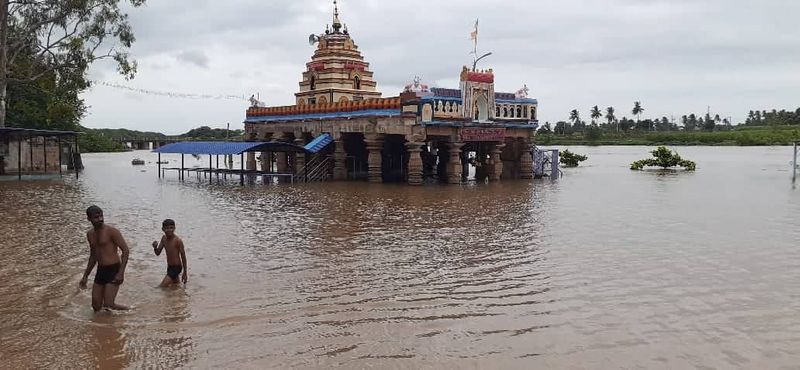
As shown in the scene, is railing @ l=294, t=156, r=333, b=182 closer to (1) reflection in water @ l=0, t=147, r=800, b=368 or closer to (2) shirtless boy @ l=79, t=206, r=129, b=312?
(1) reflection in water @ l=0, t=147, r=800, b=368

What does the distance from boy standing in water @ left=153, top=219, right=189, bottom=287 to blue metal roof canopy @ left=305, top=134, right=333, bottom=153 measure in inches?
854

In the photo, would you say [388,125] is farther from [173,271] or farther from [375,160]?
[173,271]

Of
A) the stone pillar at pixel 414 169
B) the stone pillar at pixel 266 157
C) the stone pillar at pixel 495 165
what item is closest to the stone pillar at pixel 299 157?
the stone pillar at pixel 266 157

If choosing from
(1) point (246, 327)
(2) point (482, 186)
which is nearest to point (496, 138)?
(2) point (482, 186)

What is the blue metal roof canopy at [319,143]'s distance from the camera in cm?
3134

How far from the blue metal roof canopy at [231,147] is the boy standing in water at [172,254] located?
20.8 metres

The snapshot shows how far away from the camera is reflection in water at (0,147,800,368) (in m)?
7.07

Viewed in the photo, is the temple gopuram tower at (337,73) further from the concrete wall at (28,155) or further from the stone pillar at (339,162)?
the concrete wall at (28,155)

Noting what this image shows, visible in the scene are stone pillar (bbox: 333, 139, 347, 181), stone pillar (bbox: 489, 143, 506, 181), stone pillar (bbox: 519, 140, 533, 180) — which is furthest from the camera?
stone pillar (bbox: 519, 140, 533, 180)

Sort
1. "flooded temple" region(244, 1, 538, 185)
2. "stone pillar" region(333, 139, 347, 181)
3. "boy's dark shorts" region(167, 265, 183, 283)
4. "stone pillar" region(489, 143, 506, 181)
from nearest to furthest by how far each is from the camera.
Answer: "boy's dark shorts" region(167, 265, 183, 283) → "flooded temple" region(244, 1, 538, 185) → "stone pillar" region(333, 139, 347, 181) → "stone pillar" region(489, 143, 506, 181)

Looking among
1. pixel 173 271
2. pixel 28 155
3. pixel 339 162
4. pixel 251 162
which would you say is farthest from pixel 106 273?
pixel 251 162

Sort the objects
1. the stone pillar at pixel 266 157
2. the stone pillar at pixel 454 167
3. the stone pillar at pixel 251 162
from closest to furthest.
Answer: the stone pillar at pixel 454 167 < the stone pillar at pixel 266 157 < the stone pillar at pixel 251 162

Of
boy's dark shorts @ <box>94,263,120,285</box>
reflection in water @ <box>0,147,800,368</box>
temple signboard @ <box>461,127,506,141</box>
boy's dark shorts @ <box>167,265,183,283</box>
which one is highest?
temple signboard @ <box>461,127,506,141</box>

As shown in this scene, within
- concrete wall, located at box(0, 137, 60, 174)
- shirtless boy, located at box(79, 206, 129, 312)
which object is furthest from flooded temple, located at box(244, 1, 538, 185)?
shirtless boy, located at box(79, 206, 129, 312)
